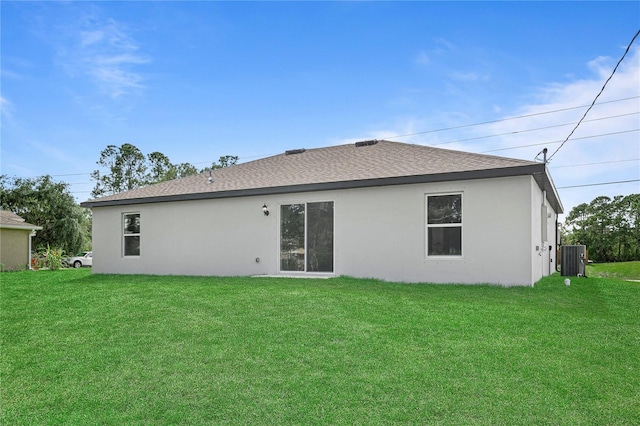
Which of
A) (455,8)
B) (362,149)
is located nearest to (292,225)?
(362,149)

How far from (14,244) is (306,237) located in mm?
17241

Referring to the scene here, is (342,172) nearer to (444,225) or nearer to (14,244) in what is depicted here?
(444,225)

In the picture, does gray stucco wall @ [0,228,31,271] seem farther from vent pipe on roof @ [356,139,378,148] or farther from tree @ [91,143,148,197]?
tree @ [91,143,148,197]

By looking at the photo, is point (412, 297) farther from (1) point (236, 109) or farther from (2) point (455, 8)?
(1) point (236, 109)

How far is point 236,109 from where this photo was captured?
1672 centimetres

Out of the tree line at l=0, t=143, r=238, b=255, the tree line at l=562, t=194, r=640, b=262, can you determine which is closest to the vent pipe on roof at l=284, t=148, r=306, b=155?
the tree line at l=0, t=143, r=238, b=255

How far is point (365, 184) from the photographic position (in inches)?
412

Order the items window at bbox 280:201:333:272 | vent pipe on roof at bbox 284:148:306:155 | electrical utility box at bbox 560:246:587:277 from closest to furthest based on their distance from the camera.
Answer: window at bbox 280:201:333:272, electrical utility box at bbox 560:246:587:277, vent pipe on roof at bbox 284:148:306:155

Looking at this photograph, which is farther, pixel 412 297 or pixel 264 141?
pixel 264 141

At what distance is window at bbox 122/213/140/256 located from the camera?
567 inches

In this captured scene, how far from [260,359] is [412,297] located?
3.75 metres

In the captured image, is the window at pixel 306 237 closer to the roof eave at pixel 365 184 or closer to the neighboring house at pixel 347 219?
the neighboring house at pixel 347 219

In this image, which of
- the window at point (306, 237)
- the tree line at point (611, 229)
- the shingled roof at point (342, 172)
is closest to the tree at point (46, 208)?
the shingled roof at point (342, 172)

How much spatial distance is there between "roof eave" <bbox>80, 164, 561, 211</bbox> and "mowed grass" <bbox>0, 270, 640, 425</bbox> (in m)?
2.68
